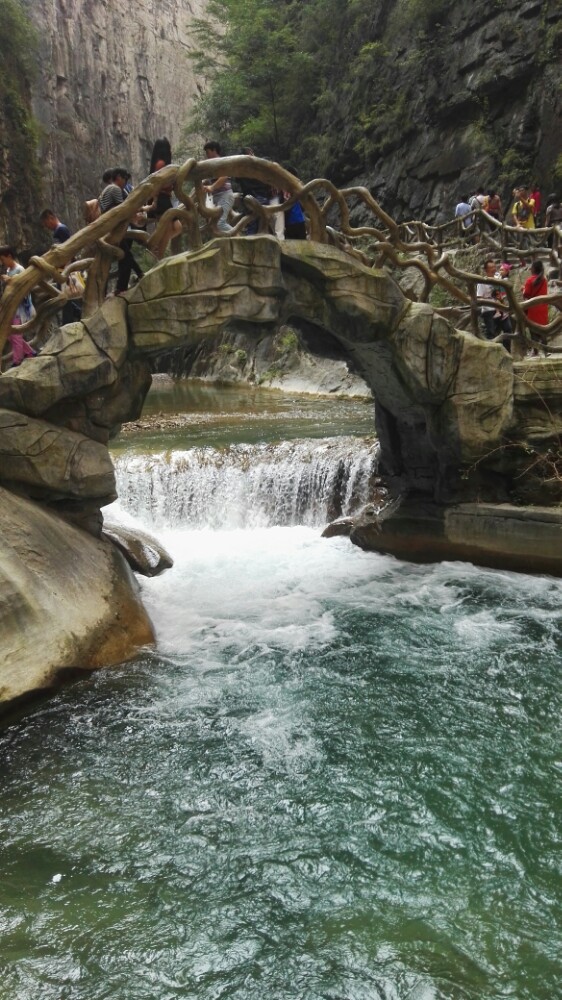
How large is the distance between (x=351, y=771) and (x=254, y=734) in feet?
2.82

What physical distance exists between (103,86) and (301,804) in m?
45.1

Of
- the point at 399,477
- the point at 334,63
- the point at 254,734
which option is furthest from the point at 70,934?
the point at 334,63

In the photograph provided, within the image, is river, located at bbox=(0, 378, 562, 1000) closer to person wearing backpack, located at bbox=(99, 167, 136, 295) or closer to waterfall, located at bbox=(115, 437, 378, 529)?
waterfall, located at bbox=(115, 437, 378, 529)

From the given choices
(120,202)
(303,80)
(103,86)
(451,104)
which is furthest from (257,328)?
(103,86)

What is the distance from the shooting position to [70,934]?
3584 mm

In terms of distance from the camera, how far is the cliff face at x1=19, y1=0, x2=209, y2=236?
3578 cm

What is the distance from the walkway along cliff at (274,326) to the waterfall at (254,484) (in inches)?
46.0

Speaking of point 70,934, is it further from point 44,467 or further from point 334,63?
point 334,63

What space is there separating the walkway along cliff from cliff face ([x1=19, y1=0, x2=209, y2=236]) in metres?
30.1

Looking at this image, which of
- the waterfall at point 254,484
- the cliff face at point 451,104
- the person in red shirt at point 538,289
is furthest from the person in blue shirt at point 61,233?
the cliff face at point 451,104

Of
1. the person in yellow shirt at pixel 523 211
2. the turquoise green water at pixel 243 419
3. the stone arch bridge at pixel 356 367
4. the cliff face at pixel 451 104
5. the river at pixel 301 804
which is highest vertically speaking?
the cliff face at pixel 451 104

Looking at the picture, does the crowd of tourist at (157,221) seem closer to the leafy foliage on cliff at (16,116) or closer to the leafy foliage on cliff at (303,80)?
the leafy foliage on cliff at (16,116)

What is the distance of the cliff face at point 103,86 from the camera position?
35.8 metres

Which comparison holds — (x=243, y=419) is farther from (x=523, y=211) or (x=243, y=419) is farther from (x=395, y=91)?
(x=395, y=91)
